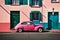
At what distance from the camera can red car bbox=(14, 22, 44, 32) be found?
1316 inches

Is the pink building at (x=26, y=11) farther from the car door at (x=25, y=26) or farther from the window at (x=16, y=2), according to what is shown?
the car door at (x=25, y=26)

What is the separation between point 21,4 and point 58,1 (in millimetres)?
5456

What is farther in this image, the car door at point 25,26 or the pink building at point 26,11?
the pink building at point 26,11

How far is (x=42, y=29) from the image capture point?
111 feet

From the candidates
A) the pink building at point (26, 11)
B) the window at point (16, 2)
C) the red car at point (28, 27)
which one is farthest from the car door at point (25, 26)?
the window at point (16, 2)

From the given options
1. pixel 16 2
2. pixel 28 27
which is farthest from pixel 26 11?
pixel 28 27

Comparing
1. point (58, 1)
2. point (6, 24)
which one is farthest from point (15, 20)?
point (58, 1)

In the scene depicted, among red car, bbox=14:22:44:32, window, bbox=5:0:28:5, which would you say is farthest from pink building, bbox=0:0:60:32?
red car, bbox=14:22:44:32

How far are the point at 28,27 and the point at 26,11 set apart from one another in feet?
12.2

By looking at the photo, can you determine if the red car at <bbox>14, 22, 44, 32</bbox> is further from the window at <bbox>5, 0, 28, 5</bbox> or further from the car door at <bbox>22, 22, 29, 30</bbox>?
the window at <bbox>5, 0, 28, 5</bbox>

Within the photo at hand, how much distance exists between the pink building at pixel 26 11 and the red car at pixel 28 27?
281 centimetres

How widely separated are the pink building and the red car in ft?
9.23

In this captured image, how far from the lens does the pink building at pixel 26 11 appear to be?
36.6m

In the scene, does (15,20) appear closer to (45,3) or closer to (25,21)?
(25,21)
